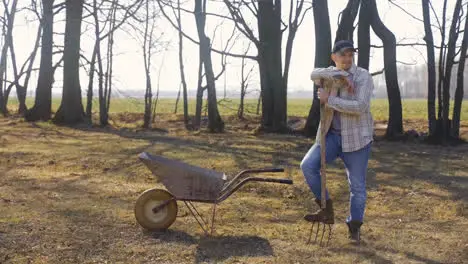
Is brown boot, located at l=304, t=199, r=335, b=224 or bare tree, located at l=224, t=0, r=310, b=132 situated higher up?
bare tree, located at l=224, t=0, r=310, b=132

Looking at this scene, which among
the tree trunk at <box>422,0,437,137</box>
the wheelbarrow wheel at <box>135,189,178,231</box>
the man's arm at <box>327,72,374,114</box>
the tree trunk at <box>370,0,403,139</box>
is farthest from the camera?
the tree trunk at <box>370,0,403,139</box>

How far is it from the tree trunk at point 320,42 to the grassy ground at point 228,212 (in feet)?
12.0

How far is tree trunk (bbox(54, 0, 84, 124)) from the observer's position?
2158cm

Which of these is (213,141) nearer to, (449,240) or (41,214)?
(41,214)

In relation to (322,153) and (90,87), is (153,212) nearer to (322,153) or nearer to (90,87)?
(322,153)

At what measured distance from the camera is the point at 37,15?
24141mm

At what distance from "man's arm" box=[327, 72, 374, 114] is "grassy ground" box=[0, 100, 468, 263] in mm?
1307

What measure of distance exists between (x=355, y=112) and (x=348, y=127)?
18 cm

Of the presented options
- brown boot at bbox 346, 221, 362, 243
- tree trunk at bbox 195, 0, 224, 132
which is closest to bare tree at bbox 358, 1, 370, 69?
tree trunk at bbox 195, 0, 224, 132

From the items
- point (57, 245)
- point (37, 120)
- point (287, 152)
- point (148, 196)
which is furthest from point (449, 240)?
point (37, 120)

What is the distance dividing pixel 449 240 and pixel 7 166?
26.4 ft

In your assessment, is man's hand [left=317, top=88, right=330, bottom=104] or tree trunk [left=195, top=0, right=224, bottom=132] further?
tree trunk [left=195, top=0, right=224, bottom=132]

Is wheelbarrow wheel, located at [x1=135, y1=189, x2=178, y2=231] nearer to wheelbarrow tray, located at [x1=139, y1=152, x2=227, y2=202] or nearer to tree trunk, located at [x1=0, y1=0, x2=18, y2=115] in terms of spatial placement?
wheelbarrow tray, located at [x1=139, y1=152, x2=227, y2=202]

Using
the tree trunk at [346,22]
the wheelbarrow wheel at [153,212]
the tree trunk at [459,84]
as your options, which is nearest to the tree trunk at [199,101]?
the tree trunk at [346,22]
